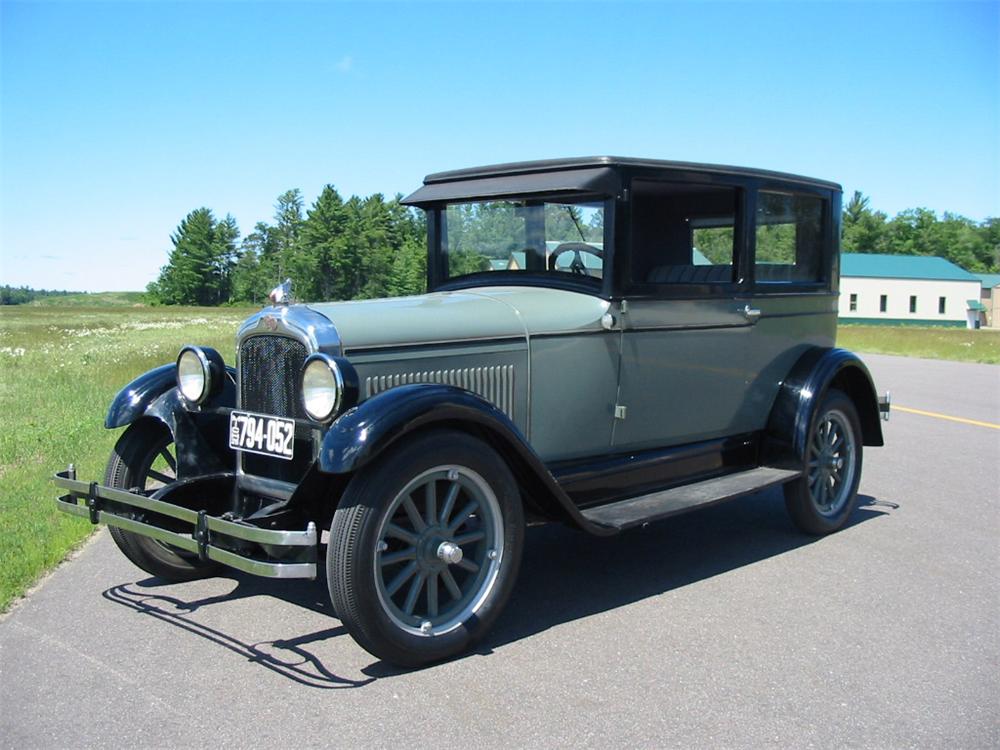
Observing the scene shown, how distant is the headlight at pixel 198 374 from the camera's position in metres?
4.63

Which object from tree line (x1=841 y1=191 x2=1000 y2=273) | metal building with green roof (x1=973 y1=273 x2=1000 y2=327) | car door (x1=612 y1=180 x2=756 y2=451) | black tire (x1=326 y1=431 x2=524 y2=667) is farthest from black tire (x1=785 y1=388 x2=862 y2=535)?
tree line (x1=841 y1=191 x2=1000 y2=273)

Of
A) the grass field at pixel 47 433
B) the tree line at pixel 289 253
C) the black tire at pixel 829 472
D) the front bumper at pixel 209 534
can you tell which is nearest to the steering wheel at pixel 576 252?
the black tire at pixel 829 472

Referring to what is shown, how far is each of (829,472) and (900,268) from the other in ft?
266

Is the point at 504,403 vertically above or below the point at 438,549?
above

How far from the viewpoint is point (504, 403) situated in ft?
14.6

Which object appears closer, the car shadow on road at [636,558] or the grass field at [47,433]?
the car shadow on road at [636,558]

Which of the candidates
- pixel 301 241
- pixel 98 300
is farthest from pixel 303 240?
pixel 98 300

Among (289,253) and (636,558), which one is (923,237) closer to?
(289,253)

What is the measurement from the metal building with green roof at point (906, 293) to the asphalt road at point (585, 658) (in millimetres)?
76341

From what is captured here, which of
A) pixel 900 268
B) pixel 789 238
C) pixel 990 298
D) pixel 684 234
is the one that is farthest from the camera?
pixel 990 298

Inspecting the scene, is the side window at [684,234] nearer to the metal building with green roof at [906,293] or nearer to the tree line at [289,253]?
the tree line at [289,253]

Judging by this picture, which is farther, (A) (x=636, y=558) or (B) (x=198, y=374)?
(A) (x=636, y=558)

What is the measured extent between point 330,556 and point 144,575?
6.29ft

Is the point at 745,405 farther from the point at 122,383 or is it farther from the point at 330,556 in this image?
the point at 122,383
